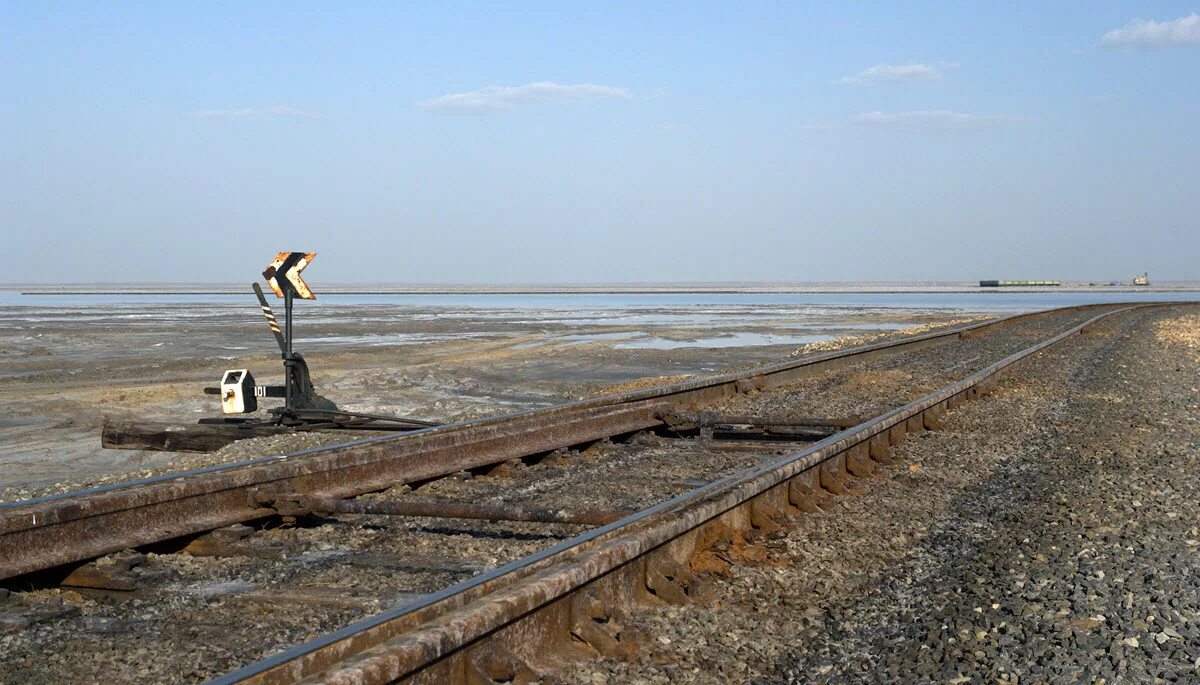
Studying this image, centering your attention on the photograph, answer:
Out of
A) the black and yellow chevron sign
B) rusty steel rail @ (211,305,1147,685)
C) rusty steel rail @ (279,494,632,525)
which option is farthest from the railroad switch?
rusty steel rail @ (211,305,1147,685)

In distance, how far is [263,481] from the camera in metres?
6.45

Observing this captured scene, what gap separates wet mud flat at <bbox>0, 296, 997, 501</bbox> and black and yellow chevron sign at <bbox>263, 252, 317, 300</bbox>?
1.67m

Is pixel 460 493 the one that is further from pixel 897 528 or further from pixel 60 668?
pixel 60 668

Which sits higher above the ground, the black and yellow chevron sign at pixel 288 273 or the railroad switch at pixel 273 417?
the black and yellow chevron sign at pixel 288 273

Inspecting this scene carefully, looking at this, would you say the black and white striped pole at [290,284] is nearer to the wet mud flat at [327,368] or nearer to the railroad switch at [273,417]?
the railroad switch at [273,417]

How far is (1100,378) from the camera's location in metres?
16.9

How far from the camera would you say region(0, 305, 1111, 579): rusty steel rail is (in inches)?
204

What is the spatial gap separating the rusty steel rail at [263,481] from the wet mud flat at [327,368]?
6.69 feet

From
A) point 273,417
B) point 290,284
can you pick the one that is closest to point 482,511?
point 273,417

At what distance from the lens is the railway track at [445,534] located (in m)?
3.58

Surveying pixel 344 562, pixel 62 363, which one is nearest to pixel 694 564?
pixel 344 562

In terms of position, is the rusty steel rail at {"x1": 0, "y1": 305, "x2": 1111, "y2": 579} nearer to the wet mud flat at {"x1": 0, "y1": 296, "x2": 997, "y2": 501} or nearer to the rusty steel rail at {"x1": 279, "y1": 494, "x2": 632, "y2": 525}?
the rusty steel rail at {"x1": 279, "y1": 494, "x2": 632, "y2": 525}

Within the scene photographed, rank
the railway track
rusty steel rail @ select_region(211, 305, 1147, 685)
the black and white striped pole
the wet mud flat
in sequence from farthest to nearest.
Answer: the wet mud flat < the black and white striped pole < the railway track < rusty steel rail @ select_region(211, 305, 1147, 685)

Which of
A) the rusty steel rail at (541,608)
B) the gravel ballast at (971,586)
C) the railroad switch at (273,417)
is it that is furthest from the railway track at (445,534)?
the railroad switch at (273,417)
